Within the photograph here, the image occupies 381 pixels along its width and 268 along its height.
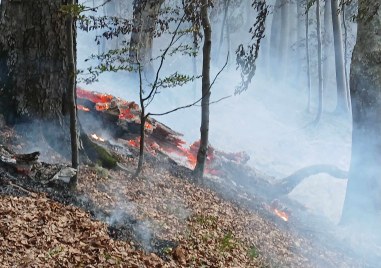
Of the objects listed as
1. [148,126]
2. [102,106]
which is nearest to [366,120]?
[148,126]

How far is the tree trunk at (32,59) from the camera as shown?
23.0 ft

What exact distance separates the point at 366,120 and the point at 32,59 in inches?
265

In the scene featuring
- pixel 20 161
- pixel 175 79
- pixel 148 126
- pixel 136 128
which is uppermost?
pixel 175 79

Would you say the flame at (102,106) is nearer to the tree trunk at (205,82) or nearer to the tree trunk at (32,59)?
the tree trunk at (205,82)

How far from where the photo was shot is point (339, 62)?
79.3 ft

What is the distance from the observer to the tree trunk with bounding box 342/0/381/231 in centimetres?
895

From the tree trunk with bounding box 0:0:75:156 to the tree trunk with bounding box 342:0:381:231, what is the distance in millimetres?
5945

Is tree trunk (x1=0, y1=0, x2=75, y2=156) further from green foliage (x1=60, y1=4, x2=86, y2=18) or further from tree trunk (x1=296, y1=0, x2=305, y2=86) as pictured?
tree trunk (x1=296, y1=0, x2=305, y2=86)

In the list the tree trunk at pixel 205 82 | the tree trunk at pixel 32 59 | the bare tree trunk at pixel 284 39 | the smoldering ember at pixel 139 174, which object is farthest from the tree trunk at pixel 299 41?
the tree trunk at pixel 32 59

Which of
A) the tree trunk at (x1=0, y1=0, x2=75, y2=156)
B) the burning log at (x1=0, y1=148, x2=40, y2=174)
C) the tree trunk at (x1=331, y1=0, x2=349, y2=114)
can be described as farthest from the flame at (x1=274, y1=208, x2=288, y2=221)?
the tree trunk at (x1=331, y1=0, x2=349, y2=114)

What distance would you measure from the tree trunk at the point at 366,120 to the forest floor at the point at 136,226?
1303 mm

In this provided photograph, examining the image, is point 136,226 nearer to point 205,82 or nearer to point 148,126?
point 205,82

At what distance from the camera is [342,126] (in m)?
26.0

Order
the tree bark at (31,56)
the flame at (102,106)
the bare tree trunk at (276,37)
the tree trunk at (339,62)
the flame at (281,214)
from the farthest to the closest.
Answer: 1. the bare tree trunk at (276,37)
2. the tree trunk at (339,62)
3. the flame at (102,106)
4. the flame at (281,214)
5. the tree bark at (31,56)
